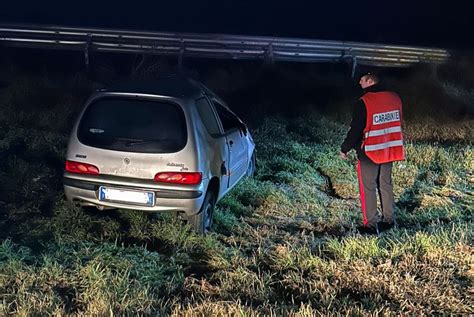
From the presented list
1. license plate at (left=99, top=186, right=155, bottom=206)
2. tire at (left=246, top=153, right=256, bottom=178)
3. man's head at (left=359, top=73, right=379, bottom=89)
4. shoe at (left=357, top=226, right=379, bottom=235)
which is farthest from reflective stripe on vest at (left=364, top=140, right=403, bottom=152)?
license plate at (left=99, top=186, right=155, bottom=206)

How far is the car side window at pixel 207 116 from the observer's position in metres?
5.91

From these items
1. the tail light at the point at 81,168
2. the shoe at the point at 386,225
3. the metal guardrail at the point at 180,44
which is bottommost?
the shoe at the point at 386,225

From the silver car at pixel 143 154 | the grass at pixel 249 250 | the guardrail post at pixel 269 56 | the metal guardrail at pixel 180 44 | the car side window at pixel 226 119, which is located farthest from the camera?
the guardrail post at pixel 269 56

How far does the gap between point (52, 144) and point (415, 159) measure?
19.7 feet

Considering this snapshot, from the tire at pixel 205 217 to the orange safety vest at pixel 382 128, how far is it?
5.78 ft

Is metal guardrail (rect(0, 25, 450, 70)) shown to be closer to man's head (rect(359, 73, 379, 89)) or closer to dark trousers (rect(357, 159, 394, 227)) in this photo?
man's head (rect(359, 73, 379, 89))

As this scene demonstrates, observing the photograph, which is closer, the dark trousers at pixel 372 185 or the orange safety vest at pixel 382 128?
the orange safety vest at pixel 382 128

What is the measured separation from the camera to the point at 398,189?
26.0 feet

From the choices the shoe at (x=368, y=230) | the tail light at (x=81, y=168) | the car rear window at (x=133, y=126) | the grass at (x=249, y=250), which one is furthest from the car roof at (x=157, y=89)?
the shoe at (x=368, y=230)

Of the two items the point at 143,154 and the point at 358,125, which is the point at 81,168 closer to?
the point at 143,154

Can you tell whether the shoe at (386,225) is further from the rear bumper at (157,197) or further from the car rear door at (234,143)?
the rear bumper at (157,197)

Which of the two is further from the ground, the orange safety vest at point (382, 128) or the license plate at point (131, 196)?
the orange safety vest at point (382, 128)

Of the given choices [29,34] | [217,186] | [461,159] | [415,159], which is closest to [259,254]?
[217,186]

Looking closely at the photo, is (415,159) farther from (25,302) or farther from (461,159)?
(25,302)
